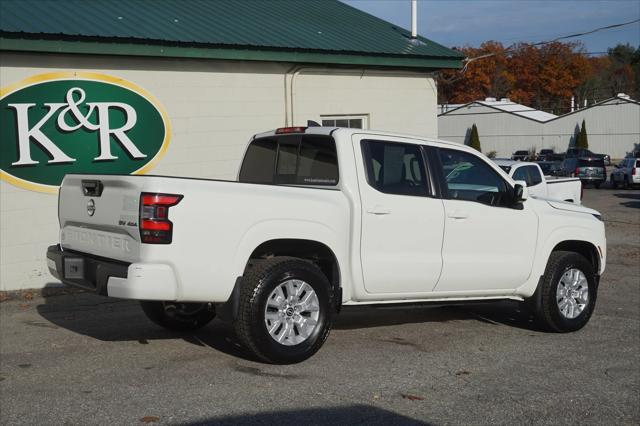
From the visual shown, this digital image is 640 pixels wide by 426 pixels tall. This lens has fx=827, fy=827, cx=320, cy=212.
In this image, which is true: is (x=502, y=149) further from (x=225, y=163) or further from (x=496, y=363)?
(x=496, y=363)

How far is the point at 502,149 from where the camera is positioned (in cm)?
8019

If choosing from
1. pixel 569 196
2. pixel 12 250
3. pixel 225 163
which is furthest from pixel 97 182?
pixel 569 196

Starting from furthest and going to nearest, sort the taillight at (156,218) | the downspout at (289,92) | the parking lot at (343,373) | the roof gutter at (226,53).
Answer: the downspout at (289,92)
the roof gutter at (226,53)
the taillight at (156,218)
the parking lot at (343,373)

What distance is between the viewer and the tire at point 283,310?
6.53m

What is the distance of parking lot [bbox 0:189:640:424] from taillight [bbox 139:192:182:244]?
1.12 metres

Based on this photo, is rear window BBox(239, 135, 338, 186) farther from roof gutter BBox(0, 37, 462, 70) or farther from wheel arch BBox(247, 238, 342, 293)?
roof gutter BBox(0, 37, 462, 70)

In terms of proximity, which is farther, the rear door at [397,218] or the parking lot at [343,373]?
the rear door at [397,218]

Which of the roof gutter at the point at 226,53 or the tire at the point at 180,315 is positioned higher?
the roof gutter at the point at 226,53

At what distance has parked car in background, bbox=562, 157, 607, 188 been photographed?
142 ft

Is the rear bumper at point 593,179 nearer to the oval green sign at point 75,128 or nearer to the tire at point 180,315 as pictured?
the oval green sign at point 75,128

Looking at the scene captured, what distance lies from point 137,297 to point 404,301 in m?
2.62

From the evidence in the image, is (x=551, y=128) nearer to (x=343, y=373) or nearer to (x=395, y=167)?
(x=395, y=167)

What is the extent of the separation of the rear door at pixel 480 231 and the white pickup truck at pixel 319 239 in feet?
0.04

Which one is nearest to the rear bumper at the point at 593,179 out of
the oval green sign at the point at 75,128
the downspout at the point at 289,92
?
the downspout at the point at 289,92
